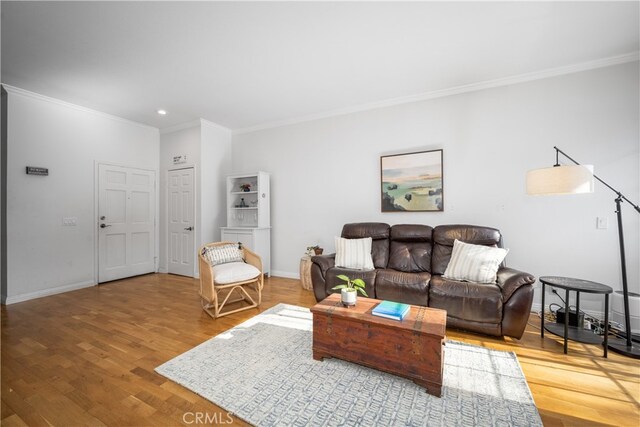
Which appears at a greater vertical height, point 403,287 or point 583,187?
point 583,187

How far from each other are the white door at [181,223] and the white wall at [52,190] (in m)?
1.01

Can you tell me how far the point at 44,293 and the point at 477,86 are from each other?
6.49 m

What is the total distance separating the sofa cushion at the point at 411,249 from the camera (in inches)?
128

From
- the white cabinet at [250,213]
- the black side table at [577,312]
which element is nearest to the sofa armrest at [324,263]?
the white cabinet at [250,213]

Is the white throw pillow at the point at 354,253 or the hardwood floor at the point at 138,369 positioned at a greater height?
the white throw pillow at the point at 354,253

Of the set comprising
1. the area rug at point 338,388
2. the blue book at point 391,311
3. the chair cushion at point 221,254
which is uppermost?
the chair cushion at point 221,254

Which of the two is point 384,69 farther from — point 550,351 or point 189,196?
point 189,196

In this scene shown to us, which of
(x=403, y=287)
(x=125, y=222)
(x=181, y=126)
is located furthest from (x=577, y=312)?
(x=125, y=222)

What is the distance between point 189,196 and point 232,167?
101 centimetres

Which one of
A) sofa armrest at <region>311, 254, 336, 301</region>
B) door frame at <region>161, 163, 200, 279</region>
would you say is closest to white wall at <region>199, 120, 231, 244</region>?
door frame at <region>161, 163, 200, 279</region>

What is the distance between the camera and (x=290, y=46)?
2607 mm

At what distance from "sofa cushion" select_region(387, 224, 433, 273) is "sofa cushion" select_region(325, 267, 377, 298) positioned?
0.48 meters

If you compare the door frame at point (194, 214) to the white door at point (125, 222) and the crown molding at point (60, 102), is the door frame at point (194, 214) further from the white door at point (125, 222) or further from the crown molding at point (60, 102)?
the crown molding at point (60, 102)

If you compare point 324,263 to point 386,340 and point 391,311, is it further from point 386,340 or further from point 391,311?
point 386,340
